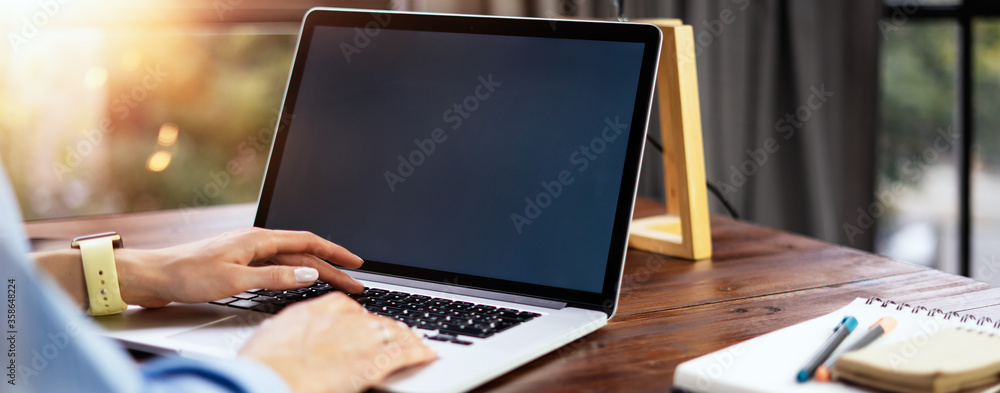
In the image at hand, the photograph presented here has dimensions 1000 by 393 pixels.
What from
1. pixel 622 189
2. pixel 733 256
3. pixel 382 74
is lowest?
pixel 733 256

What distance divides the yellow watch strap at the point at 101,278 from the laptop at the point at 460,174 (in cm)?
2

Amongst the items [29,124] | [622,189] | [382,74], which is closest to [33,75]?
[29,124]

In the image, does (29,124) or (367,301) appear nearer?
(367,301)

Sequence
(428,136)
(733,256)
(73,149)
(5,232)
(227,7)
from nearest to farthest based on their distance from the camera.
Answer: (5,232)
(428,136)
(733,256)
(227,7)
(73,149)

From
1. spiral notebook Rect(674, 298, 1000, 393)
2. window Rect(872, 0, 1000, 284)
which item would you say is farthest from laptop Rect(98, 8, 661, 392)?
window Rect(872, 0, 1000, 284)

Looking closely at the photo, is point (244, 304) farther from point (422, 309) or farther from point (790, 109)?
point (790, 109)

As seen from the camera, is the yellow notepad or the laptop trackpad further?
the laptop trackpad

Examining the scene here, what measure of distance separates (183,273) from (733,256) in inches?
26.3

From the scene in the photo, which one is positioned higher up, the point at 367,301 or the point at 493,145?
the point at 493,145

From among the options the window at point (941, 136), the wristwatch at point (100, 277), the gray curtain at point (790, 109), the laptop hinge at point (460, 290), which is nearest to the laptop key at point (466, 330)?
the laptop hinge at point (460, 290)

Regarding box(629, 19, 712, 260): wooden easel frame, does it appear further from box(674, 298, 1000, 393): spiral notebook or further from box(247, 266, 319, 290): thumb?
box(247, 266, 319, 290): thumb

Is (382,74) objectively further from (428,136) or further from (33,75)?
(33,75)

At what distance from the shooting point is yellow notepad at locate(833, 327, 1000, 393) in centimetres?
53

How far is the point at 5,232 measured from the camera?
44cm
